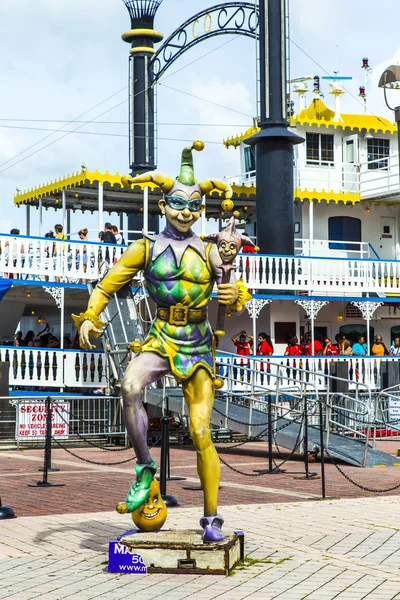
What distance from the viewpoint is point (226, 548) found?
7609 millimetres

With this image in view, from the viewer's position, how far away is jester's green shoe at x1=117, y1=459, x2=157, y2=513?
303 inches

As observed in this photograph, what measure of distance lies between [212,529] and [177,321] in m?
1.60

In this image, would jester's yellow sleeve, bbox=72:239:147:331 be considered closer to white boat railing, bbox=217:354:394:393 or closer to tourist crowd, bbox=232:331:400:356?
white boat railing, bbox=217:354:394:393

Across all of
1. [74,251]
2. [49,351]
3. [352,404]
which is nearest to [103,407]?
[49,351]

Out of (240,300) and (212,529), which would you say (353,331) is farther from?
(212,529)

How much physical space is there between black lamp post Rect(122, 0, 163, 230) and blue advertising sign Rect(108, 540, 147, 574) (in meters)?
24.3

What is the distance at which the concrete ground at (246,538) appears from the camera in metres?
7.09

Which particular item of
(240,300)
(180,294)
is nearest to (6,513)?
(180,294)

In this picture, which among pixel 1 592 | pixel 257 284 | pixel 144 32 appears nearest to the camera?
pixel 1 592

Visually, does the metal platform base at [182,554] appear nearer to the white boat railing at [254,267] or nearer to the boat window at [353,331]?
the white boat railing at [254,267]

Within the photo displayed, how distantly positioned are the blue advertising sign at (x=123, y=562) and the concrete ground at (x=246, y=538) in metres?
0.07

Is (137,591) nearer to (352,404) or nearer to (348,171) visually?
(352,404)

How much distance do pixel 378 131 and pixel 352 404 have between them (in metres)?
12.1

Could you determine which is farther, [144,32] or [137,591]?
[144,32]
